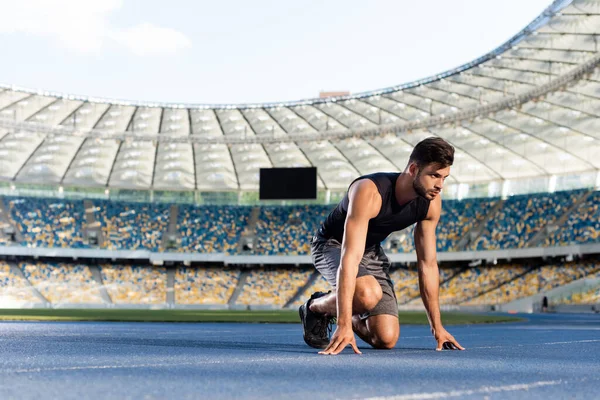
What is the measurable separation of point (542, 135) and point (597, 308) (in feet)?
32.2

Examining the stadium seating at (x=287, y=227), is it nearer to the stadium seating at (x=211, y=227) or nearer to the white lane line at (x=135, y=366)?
the stadium seating at (x=211, y=227)

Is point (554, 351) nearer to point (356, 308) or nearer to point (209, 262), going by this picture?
point (356, 308)

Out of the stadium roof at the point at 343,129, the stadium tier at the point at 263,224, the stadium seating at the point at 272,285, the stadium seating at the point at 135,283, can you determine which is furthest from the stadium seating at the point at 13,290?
the stadium seating at the point at 272,285

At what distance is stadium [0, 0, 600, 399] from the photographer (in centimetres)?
3816

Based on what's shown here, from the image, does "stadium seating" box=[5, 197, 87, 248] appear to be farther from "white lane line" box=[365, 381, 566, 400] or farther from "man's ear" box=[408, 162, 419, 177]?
"white lane line" box=[365, 381, 566, 400]

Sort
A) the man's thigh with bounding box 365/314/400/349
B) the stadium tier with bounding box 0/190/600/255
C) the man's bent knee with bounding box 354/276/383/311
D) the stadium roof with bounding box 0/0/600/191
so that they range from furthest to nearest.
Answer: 1. the stadium tier with bounding box 0/190/600/255
2. the stadium roof with bounding box 0/0/600/191
3. the man's thigh with bounding box 365/314/400/349
4. the man's bent knee with bounding box 354/276/383/311

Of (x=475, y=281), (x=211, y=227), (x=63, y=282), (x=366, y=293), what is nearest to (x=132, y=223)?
(x=211, y=227)

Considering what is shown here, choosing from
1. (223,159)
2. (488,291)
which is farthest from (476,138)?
(223,159)

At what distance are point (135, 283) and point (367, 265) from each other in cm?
4414

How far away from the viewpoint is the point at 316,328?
6891 millimetres

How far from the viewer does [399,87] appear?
132ft

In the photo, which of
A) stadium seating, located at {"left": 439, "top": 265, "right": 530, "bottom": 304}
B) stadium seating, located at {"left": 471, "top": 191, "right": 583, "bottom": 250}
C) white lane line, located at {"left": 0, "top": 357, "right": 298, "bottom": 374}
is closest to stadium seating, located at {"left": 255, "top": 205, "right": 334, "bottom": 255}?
stadium seating, located at {"left": 439, "top": 265, "right": 530, "bottom": 304}

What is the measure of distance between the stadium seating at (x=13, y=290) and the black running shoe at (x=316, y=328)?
39.4 m

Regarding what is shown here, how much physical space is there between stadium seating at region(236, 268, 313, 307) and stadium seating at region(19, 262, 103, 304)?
9023 millimetres
